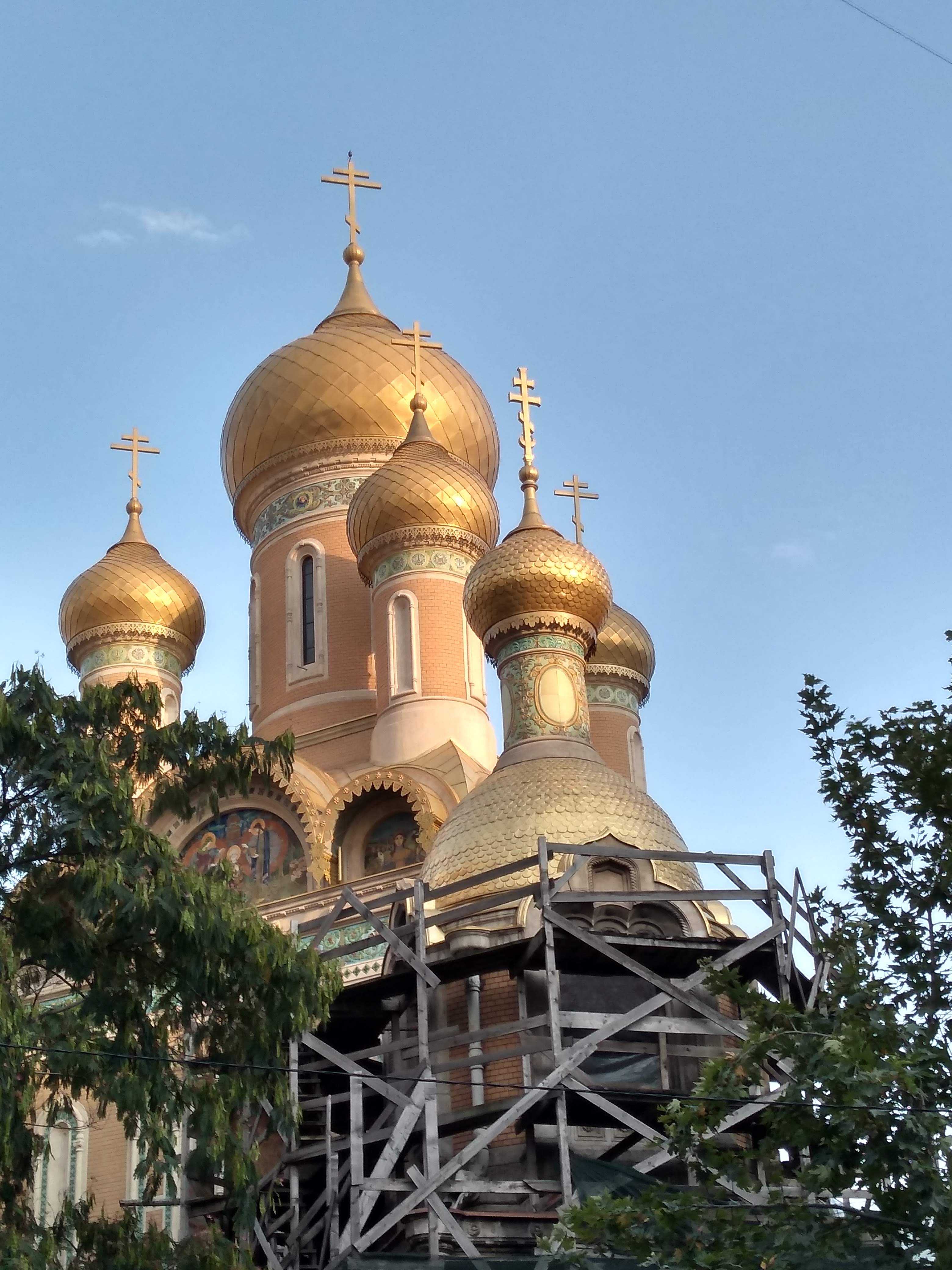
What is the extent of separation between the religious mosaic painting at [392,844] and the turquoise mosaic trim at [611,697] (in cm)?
369

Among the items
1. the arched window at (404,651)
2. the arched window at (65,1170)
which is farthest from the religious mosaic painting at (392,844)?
the arched window at (65,1170)

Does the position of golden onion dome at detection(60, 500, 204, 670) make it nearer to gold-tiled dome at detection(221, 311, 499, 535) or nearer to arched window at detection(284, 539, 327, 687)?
gold-tiled dome at detection(221, 311, 499, 535)

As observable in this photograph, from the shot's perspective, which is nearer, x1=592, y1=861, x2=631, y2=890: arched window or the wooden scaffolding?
the wooden scaffolding

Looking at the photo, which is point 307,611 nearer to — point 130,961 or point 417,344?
point 417,344

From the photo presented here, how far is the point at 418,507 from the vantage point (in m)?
19.3

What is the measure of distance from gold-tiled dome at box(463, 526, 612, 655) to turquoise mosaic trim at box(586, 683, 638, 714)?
553cm

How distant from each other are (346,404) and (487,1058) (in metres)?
11.4

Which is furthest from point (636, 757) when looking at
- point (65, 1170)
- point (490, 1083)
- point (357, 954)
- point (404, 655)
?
point (490, 1083)

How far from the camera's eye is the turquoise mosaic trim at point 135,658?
73.3 feet

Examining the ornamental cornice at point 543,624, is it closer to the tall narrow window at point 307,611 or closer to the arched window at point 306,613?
the arched window at point 306,613

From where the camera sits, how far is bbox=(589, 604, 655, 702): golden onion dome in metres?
21.3

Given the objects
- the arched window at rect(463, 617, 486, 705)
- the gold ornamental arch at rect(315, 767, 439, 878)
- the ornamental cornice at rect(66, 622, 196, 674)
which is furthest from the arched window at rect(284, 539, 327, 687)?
the gold ornamental arch at rect(315, 767, 439, 878)

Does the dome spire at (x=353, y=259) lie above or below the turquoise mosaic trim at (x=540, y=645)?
above

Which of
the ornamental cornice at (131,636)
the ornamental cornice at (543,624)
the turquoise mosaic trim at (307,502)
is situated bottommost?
the ornamental cornice at (543,624)
